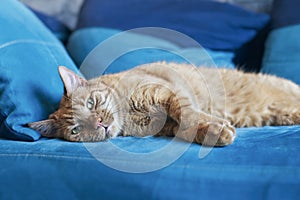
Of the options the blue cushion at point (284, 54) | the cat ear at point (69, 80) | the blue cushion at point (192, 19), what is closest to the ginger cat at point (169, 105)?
the cat ear at point (69, 80)

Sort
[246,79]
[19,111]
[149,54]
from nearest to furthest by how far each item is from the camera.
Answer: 1. [19,111]
2. [246,79]
3. [149,54]

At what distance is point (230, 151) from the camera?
48.4 inches

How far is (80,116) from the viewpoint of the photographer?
59.7 inches

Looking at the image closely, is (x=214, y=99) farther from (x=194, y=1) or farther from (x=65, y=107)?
(x=194, y=1)

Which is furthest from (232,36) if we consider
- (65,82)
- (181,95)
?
(65,82)

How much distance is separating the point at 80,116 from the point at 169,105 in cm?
34

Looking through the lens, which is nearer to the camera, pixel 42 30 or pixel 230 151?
pixel 230 151

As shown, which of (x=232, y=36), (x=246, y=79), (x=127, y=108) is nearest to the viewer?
(x=127, y=108)

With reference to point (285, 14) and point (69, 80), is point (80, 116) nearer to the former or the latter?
point (69, 80)

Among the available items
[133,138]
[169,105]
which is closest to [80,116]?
[133,138]

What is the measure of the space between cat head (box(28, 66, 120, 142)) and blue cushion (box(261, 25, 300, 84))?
113 cm

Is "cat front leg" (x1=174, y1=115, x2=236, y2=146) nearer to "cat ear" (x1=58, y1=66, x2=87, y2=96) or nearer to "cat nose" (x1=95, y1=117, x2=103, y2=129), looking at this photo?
"cat nose" (x1=95, y1=117, x2=103, y2=129)

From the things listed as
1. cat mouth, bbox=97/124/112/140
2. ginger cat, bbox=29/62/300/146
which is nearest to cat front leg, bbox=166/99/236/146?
ginger cat, bbox=29/62/300/146

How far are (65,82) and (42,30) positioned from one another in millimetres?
479
